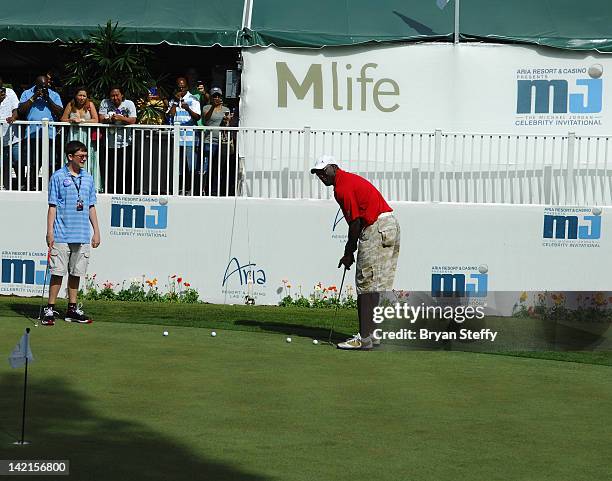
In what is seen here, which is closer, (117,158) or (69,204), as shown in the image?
(69,204)

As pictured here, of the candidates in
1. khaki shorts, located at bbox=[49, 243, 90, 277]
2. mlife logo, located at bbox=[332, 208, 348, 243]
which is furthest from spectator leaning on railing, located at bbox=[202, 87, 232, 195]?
khaki shorts, located at bbox=[49, 243, 90, 277]

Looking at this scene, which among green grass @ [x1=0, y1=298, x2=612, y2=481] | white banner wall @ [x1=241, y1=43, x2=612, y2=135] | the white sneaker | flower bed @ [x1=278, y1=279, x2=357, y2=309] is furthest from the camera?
white banner wall @ [x1=241, y1=43, x2=612, y2=135]

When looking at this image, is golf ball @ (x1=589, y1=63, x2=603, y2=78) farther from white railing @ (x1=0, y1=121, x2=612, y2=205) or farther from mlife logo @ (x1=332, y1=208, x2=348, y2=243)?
mlife logo @ (x1=332, y1=208, x2=348, y2=243)

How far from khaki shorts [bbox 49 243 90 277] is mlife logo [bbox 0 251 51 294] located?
109 inches

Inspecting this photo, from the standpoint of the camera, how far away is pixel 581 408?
29.3 ft

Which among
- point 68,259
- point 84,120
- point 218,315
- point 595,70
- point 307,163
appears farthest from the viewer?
point 595,70

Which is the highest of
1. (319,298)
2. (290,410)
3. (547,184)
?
(547,184)

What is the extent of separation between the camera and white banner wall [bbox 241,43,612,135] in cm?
1773

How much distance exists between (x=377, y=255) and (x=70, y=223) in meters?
3.37

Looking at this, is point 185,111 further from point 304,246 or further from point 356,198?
point 356,198

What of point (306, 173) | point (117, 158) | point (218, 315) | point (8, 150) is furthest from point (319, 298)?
point (8, 150)

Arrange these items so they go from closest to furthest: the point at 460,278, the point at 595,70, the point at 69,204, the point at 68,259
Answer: the point at 69,204 → the point at 68,259 → the point at 460,278 → the point at 595,70

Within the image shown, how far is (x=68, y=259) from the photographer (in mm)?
12805

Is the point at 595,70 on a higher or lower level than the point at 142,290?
higher
